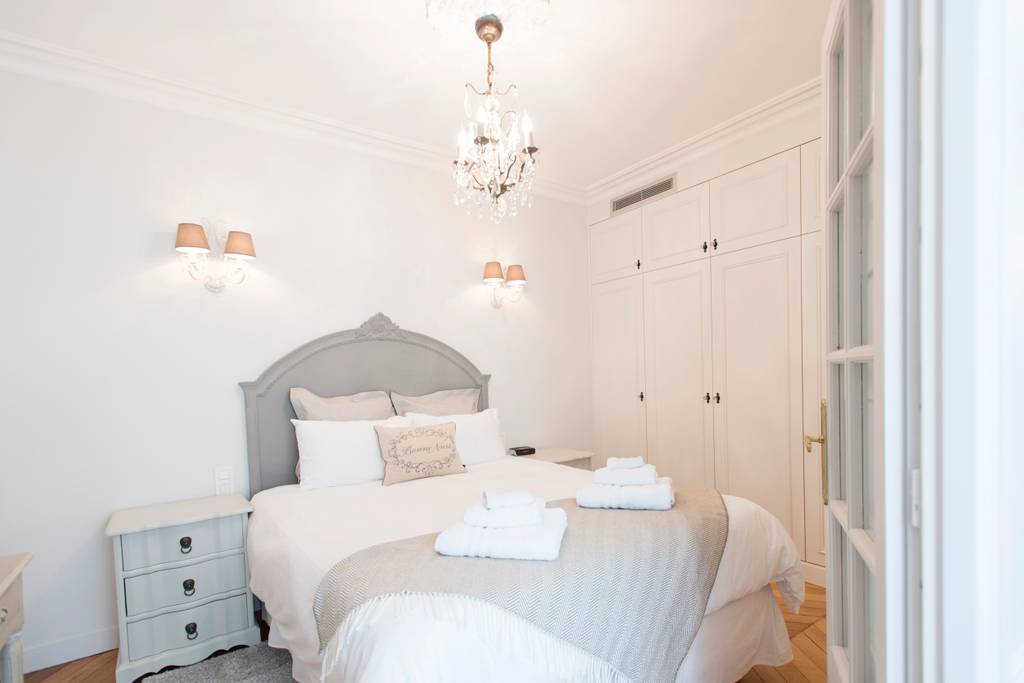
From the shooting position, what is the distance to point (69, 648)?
2.36 m

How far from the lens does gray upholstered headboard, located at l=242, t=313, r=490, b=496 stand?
111 inches

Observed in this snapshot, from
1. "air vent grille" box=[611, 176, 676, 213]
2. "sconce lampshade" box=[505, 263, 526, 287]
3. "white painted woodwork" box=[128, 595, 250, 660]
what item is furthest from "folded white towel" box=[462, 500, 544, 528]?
"air vent grille" box=[611, 176, 676, 213]

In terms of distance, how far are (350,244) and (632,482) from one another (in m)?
2.18

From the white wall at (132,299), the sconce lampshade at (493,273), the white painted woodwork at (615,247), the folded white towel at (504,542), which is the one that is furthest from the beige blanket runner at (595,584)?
the white painted woodwork at (615,247)

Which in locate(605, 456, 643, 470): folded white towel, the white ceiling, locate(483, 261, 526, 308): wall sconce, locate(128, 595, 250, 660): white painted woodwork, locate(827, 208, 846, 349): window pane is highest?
the white ceiling

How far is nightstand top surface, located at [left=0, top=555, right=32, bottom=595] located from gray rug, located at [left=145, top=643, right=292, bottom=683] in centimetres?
80

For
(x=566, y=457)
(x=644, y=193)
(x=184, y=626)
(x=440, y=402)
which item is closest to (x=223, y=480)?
(x=184, y=626)

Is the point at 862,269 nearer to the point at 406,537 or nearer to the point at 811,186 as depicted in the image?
the point at 406,537

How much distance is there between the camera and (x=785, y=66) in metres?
2.66

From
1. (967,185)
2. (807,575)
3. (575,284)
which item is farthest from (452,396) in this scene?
(967,185)

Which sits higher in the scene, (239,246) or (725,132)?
(725,132)

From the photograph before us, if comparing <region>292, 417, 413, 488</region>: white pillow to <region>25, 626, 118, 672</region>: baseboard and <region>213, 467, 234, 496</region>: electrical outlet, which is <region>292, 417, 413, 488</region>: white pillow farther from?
<region>25, 626, 118, 672</region>: baseboard

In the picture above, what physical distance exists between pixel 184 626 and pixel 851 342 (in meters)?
2.75

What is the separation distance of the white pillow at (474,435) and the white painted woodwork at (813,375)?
5.75ft
